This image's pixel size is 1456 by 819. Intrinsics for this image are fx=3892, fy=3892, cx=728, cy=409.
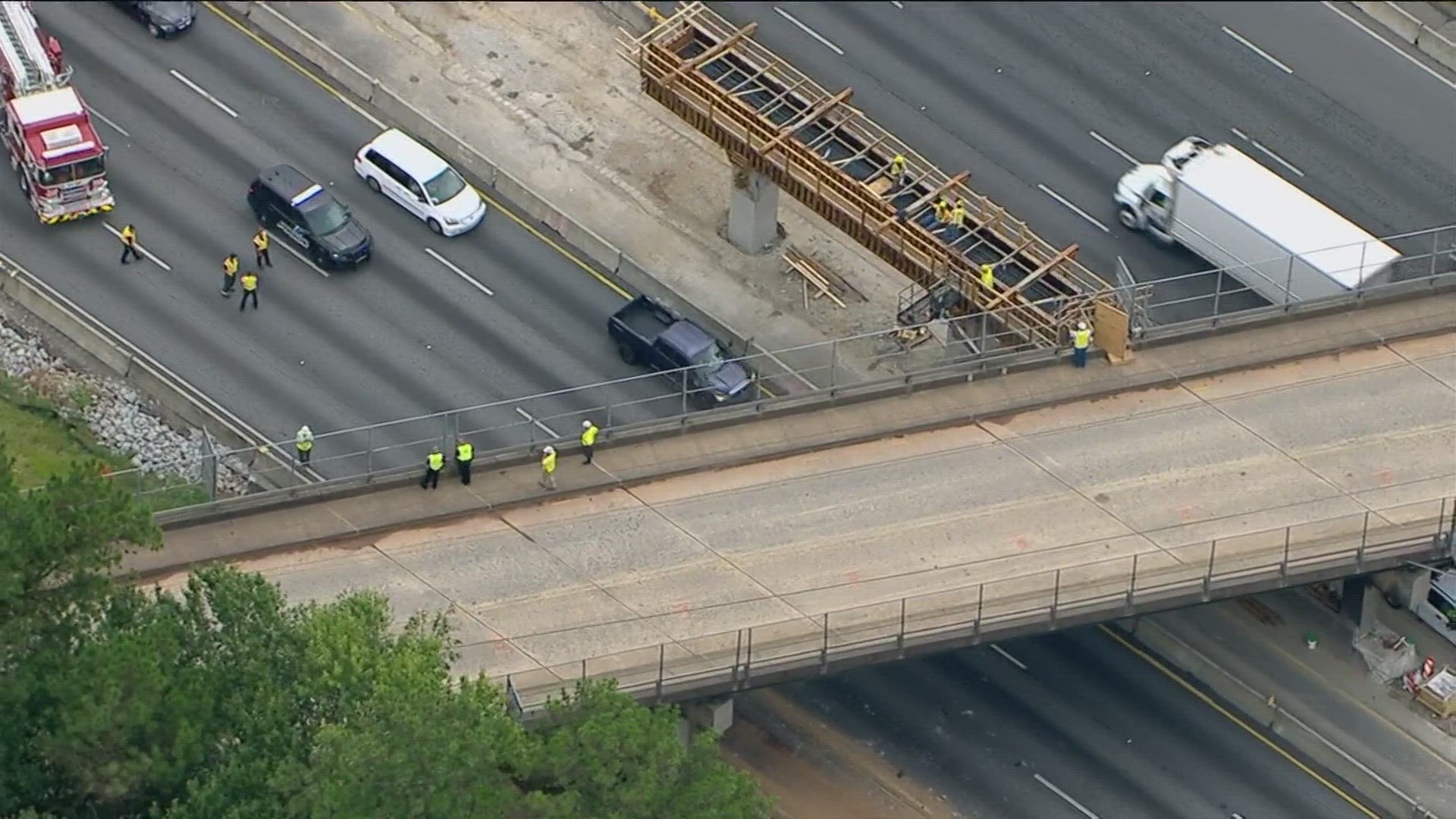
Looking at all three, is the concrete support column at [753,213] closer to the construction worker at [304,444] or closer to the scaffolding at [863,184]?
Result: the scaffolding at [863,184]

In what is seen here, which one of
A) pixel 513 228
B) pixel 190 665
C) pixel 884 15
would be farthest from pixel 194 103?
pixel 190 665

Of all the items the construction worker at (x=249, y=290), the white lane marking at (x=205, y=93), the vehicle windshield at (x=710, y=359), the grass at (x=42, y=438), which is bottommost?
the grass at (x=42, y=438)

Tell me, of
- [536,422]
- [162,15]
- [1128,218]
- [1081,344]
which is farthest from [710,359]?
[162,15]

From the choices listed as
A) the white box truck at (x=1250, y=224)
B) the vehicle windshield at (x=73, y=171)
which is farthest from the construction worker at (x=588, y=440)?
the vehicle windshield at (x=73, y=171)

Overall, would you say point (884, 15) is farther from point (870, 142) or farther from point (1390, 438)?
point (1390, 438)

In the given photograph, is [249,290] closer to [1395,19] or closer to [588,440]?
[588,440]

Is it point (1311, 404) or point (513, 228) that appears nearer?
point (1311, 404)
